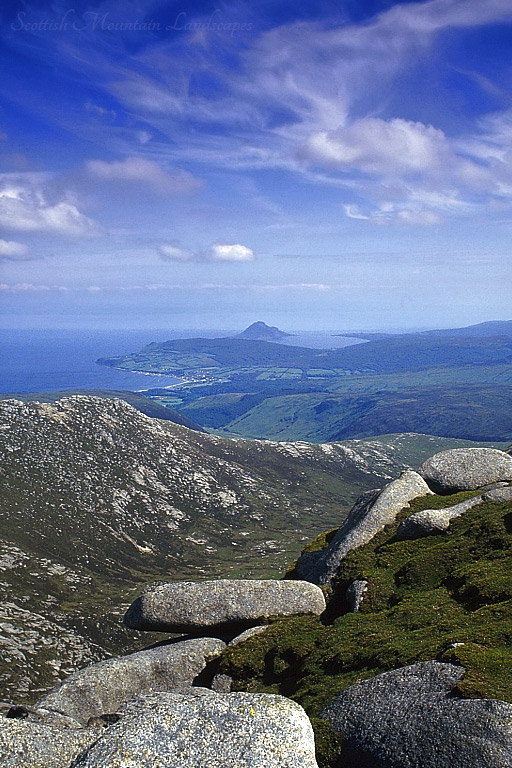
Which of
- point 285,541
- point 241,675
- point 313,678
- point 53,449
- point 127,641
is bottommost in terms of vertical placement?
point 285,541

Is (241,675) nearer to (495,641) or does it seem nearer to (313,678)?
(313,678)

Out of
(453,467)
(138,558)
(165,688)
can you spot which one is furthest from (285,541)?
(165,688)

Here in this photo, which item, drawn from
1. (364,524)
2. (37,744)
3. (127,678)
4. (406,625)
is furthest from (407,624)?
(37,744)

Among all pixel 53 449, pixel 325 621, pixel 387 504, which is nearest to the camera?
pixel 325 621

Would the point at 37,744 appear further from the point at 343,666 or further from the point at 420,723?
the point at 343,666

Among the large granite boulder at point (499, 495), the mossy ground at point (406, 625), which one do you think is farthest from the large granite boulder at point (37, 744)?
the large granite boulder at point (499, 495)

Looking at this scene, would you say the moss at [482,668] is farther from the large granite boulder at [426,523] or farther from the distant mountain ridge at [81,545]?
the distant mountain ridge at [81,545]
